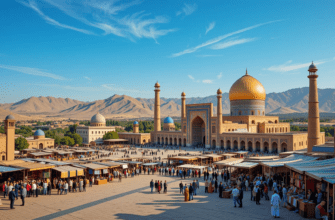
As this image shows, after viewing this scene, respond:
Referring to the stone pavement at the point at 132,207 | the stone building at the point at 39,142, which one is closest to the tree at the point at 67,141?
the stone building at the point at 39,142

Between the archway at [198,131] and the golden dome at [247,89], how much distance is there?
850cm

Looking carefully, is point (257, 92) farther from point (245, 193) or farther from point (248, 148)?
point (245, 193)

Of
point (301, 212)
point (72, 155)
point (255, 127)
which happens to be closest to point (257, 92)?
point (255, 127)

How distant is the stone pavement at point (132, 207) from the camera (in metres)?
13.2

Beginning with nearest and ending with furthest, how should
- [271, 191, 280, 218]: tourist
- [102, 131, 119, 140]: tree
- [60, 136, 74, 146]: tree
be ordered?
[271, 191, 280, 218]: tourist < [60, 136, 74, 146]: tree < [102, 131, 119, 140]: tree

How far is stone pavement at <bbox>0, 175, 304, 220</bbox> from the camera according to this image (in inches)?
518

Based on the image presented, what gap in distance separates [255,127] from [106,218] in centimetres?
4741

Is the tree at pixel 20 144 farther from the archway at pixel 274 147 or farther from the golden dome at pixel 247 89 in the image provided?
the golden dome at pixel 247 89

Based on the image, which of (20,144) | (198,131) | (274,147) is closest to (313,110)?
(274,147)

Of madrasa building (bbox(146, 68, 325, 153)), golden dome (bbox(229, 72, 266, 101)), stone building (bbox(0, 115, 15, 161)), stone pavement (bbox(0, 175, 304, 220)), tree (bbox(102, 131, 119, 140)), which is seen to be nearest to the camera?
stone pavement (bbox(0, 175, 304, 220))

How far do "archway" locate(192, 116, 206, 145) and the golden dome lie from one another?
8.50 meters

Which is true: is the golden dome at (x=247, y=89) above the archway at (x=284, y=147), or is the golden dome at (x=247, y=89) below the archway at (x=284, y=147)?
above

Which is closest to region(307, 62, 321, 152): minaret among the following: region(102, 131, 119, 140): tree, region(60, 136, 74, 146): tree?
region(60, 136, 74, 146): tree

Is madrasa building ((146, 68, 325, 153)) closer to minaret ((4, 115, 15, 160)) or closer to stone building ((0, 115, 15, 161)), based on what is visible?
minaret ((4, 115, 15, 160))
